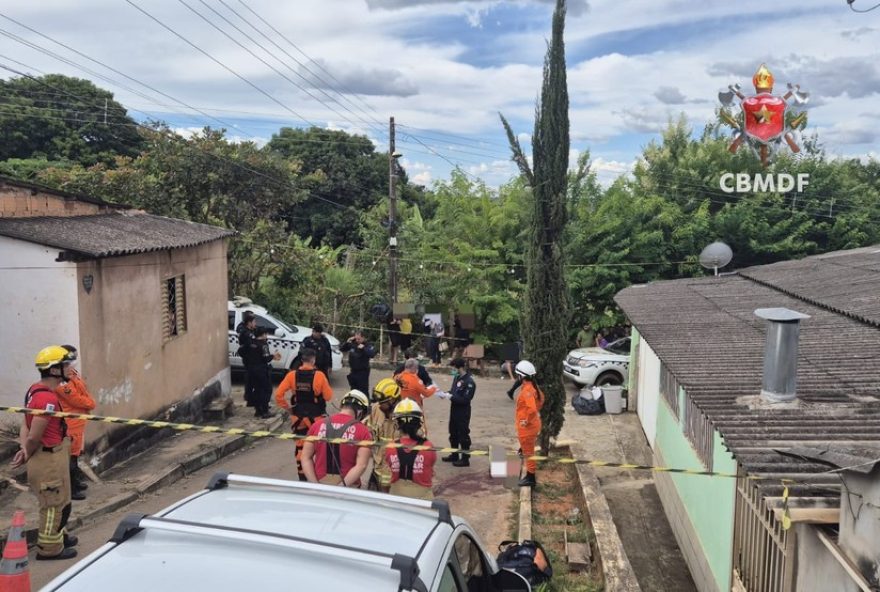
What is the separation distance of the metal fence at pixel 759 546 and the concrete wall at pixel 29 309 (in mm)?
7617

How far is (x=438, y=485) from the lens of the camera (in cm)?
1007

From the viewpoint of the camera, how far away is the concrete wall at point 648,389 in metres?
12.4

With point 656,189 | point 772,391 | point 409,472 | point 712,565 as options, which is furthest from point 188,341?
point 656,189

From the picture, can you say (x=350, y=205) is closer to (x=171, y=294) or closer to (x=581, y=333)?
(x=581, y=333)

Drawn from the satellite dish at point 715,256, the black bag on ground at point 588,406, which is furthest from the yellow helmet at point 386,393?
the satellite dish at point 715,256

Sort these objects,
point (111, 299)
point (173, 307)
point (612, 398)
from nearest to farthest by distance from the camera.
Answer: point (111, 299)
point (173, 307)
point (612, 398)

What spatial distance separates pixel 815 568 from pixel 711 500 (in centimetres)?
324

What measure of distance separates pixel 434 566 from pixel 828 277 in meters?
11.0

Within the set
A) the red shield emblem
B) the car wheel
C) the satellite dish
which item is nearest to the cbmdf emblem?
the red shield emblem

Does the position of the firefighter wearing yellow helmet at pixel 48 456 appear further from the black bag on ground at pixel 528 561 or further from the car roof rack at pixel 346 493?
the black bag on ground at pixel 528 561

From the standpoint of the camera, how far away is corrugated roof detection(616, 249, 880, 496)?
438 centimetres

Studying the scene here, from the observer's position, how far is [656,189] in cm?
2561

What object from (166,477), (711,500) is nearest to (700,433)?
(711,500)

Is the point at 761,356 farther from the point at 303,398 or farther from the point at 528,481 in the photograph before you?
the point at 303,398
